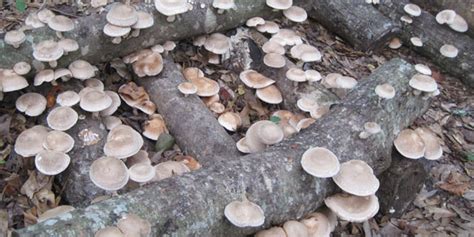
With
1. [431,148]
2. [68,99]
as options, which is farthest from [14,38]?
[431,148]

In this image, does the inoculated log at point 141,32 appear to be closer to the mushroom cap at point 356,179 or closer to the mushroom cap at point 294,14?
the mushroom cap at point 294,14

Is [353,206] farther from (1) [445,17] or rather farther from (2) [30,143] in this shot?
(1) [445,17]

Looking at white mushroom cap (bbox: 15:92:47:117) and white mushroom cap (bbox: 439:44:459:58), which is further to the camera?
white mushroom cap (bbox: 439:44:459:58)

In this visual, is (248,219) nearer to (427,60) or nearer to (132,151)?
(132,151)

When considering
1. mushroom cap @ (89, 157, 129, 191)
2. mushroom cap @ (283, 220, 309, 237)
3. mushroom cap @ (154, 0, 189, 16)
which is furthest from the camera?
mushroom cap @ (154, 0, 189, 16)

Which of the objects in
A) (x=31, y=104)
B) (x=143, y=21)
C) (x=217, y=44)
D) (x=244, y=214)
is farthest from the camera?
(x=217, y=44)

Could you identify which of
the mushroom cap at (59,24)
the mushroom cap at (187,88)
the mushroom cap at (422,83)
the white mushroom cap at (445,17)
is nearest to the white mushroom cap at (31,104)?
the mushroom cap at (59,24)

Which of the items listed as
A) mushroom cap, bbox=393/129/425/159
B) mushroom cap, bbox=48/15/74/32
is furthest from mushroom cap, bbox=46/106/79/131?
mushroom cap, bbox=393/129/425/159

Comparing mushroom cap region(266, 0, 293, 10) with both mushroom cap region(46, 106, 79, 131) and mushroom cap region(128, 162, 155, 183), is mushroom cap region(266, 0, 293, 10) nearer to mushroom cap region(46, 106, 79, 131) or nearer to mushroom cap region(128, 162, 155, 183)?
mushroom cap region(46, 106, 79, 131)
